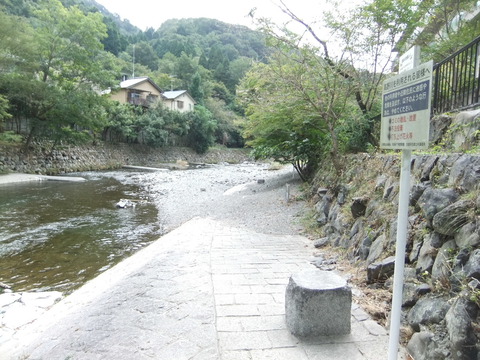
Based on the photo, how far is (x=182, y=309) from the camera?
132 inches

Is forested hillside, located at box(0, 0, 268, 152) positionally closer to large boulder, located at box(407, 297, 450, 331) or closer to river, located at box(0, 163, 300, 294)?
river, located at box(0, 163, 300, 294)

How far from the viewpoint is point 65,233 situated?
8.58 m

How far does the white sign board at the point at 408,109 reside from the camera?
198 cm

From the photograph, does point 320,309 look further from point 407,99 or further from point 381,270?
point 407,99

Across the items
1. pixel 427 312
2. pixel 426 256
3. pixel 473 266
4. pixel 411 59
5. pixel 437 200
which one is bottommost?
pixel 427 312

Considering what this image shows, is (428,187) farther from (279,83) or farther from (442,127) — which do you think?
(279,83)

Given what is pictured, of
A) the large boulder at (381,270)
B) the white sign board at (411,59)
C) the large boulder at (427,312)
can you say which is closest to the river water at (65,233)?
the large boulder at (381,270)

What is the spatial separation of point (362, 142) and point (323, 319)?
640cm

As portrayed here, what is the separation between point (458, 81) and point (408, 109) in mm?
4114

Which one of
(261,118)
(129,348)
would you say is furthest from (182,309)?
(261,118)

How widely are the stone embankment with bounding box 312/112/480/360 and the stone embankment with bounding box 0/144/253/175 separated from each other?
2182cm

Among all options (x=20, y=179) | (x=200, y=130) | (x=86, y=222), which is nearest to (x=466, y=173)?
(x=86, y=222)

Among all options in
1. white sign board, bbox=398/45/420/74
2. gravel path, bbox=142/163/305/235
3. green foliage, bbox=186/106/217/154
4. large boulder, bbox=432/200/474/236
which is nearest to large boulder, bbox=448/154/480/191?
large boulder, bbox=432/200/474/236

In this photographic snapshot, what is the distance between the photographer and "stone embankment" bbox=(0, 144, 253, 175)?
21344mm
